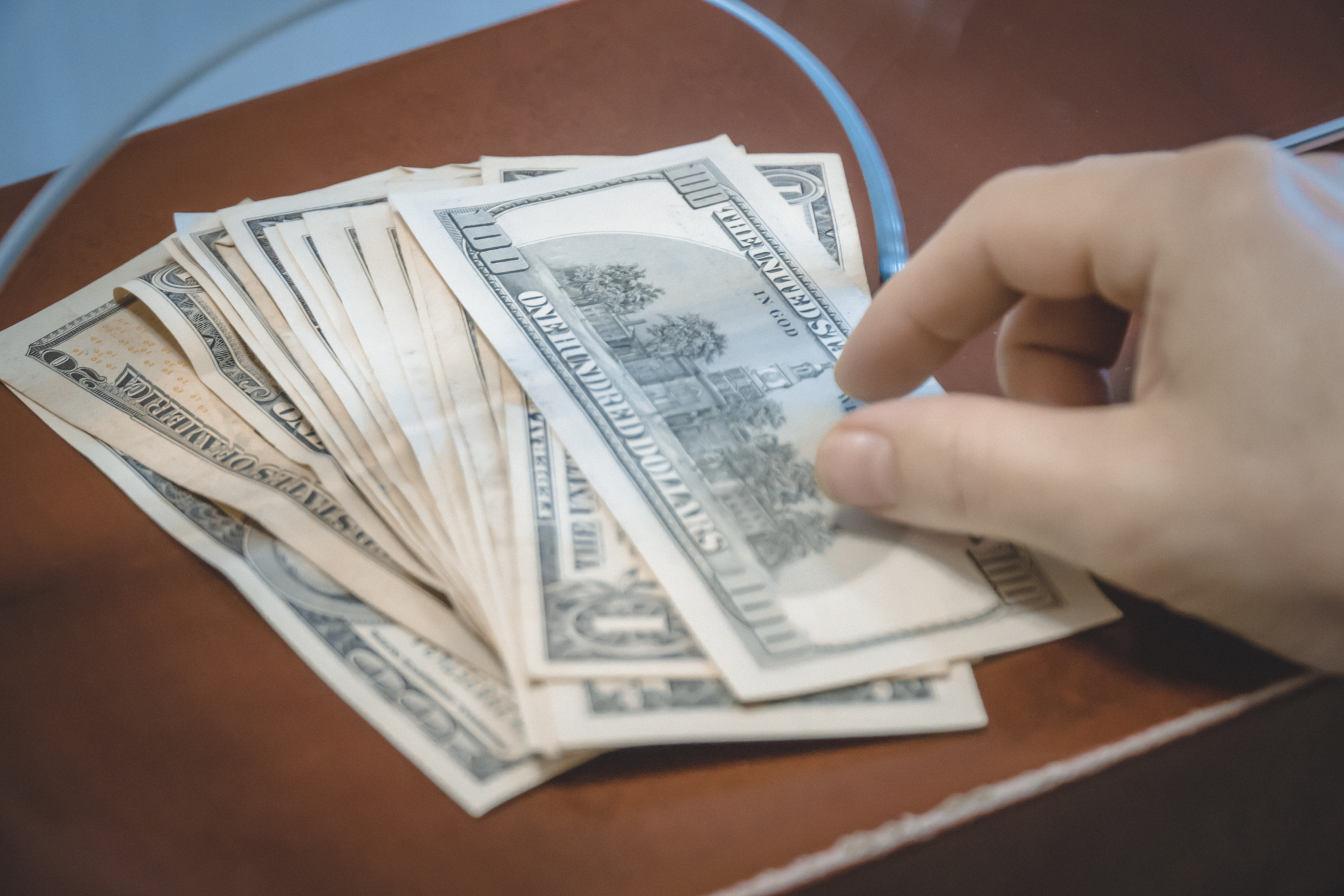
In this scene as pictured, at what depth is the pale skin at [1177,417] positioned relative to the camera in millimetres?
294

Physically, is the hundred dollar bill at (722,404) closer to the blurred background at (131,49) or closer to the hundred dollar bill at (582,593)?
the hundred dollar bill at (582,593)

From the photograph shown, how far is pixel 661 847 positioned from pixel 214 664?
9.1 inches

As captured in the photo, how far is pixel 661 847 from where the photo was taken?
1.18ft

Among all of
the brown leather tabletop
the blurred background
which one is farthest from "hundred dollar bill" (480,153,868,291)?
the blurred background

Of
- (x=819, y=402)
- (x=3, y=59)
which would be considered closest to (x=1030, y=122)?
→ (x=819, y=402)

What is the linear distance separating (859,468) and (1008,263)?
112 millimetres

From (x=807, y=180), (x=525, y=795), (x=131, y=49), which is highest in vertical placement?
(x=131, y=49)

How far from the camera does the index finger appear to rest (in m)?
Result: 0.34

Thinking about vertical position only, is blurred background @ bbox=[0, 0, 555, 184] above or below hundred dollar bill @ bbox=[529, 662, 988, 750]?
above

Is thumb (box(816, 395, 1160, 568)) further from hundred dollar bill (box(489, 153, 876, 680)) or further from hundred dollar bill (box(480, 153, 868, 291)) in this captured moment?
hundred dollar bill (box(480, 153, 868, 291))

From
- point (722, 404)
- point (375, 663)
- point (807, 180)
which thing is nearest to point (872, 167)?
point (807, 180)

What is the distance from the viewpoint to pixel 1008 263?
0.38m

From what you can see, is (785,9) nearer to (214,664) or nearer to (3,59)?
(214,664)

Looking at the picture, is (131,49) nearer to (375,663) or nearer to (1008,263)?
(375,663)
